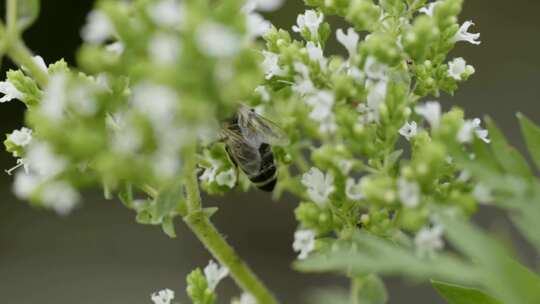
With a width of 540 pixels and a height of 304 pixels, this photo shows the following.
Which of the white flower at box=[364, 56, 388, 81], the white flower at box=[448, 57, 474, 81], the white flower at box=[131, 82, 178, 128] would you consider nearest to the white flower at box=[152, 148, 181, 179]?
the white flower at box=[131, 82, 178, 128]

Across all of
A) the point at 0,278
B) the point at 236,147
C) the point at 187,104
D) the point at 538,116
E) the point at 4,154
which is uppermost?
the point at 4,154

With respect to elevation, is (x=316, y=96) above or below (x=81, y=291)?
below

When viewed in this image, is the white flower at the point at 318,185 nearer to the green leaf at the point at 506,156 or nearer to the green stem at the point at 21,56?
the green leaf at the point at 506,156

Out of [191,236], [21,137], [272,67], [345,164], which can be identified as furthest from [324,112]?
[191,236]

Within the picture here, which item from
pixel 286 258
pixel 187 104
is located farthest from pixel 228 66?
pixel 286 258

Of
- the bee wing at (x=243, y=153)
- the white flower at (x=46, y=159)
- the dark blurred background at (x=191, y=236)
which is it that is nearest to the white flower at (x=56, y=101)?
the white flower at (x=46, y=159)

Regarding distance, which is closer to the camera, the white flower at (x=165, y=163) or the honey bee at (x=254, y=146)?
the white flower at (x=165, y=163)

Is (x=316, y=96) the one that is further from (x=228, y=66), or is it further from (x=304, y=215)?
(x=228, y=66)
